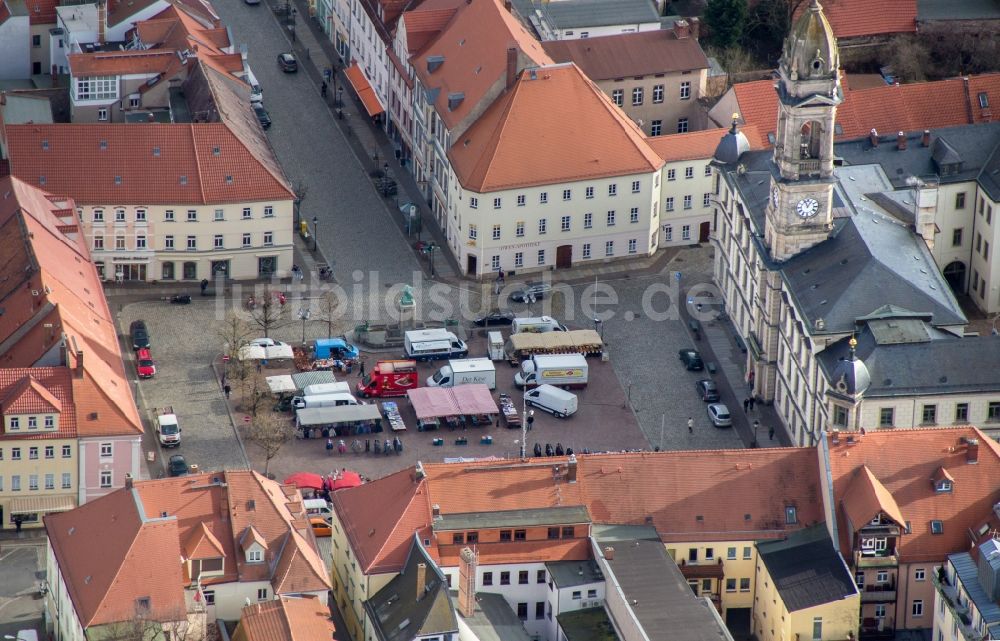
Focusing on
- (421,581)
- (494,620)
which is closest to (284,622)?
(421,581)

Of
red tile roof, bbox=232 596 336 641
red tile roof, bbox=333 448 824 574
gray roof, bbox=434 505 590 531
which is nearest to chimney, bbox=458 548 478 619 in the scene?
gray roof, bbox=434 505 590 531

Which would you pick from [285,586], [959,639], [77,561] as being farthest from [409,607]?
[959,639]

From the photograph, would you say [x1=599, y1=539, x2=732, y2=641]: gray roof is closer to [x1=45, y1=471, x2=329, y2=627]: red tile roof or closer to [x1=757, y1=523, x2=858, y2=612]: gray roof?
[x1=757, y1=523, x2=858, y2=612]: gray roof

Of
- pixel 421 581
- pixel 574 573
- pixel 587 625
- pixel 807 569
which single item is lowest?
pixel 587 625

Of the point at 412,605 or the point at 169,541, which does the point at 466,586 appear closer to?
the point at 412,605

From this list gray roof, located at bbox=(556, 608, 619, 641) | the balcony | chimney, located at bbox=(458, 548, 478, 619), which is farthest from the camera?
the balcony
